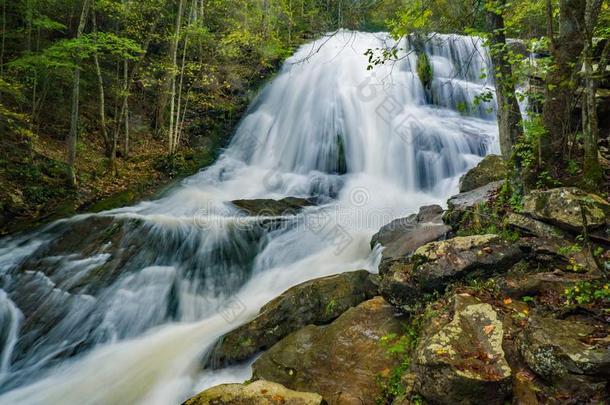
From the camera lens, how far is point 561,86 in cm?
436

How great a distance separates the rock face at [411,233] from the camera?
219 inches

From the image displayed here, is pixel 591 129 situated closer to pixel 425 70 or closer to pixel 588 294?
pixel 588 294

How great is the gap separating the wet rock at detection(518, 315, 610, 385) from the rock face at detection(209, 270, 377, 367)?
7.62 feet

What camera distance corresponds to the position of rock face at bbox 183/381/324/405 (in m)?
3.06

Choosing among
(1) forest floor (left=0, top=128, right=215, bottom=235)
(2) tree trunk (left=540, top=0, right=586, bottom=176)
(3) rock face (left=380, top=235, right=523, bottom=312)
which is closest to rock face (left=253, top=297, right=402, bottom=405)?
(3) rock face (left=380, top=235, right=523, bottom=312)

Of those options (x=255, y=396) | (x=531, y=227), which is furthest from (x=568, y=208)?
(x=255, y=396)

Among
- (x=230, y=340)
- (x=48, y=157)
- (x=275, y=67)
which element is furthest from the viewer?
(x=275, y=67)

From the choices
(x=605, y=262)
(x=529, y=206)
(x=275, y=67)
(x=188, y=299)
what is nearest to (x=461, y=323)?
(x=605, y=262)

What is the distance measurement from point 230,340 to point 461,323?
2903mm

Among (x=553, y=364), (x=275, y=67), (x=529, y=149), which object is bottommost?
(x=553, y=364)

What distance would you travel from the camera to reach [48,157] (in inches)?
373

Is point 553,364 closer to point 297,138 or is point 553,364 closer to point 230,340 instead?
point 230,340

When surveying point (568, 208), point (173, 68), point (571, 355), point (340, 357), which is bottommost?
point (340, 357)

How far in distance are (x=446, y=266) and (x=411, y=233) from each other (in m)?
2.06
